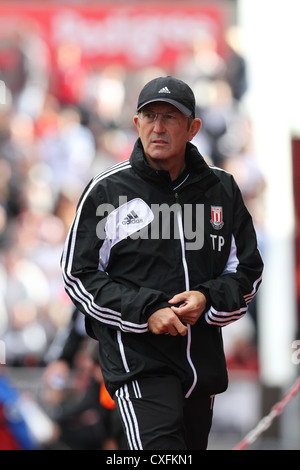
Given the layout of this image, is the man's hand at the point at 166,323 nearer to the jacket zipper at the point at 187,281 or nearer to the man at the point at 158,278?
the man at the point at 158,278

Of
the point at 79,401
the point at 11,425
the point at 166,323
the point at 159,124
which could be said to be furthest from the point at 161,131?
the point at 79,401

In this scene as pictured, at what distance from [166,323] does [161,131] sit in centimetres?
87

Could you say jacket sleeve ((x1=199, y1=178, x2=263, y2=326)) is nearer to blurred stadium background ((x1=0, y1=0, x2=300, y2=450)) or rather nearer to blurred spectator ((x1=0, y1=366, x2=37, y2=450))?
blurred spectator ((x1=0, y1=366, x2=37, y2=450))

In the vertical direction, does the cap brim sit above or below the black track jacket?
above

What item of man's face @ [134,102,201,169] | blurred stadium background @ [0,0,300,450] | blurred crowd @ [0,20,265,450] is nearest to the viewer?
man's face @ [134,102,201,169]

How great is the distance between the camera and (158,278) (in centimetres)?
424

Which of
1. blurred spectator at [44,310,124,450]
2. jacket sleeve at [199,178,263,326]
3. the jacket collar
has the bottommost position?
blurred spectator at [44,310,124,450]

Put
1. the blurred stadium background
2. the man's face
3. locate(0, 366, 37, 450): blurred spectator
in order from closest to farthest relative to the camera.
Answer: the man's face < locate(0, 366, 37, 450): blurred spectator < the blurred stadium background

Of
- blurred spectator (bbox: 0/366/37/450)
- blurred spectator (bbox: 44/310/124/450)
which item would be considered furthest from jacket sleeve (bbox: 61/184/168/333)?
blurred spectator (bbox: 0/366/37/450)

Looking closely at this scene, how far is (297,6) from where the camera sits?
13945 millimetres

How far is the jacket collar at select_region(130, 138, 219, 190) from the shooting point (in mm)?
4316

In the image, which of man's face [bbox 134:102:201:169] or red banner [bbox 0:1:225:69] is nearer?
man's face [bbox 134:102:201:169]

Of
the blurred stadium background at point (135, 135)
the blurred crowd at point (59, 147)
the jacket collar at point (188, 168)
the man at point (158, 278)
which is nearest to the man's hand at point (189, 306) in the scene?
the man at point (158, 278)

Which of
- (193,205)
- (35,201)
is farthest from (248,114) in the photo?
(193,205)
